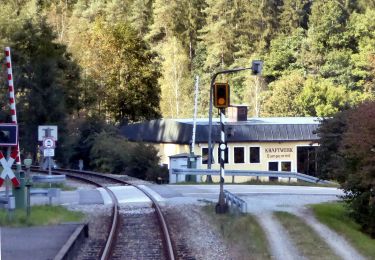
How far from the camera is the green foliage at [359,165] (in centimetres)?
2070

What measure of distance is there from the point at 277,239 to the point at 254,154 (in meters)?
43.1

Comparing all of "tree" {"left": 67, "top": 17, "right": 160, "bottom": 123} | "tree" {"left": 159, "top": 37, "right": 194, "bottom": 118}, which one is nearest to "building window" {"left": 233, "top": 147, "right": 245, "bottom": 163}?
"tree" {"left": 67, "top": 17, "right": 160, "bottom": 123}

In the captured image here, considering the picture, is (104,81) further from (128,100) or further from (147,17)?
(147,17)

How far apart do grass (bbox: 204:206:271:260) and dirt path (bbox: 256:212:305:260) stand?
16 cm

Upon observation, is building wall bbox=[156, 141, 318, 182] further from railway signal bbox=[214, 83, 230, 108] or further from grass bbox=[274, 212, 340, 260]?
railway signal bbox=[214, 83, 230, 108]

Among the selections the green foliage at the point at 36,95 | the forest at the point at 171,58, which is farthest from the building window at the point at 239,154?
the green foliage at the point at 36,95

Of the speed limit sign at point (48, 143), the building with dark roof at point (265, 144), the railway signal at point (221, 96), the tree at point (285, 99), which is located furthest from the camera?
the tree at point (285, 99)

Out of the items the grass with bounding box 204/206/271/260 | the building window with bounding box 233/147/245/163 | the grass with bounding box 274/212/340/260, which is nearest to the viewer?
the grass with bounding box 204/206/271/260

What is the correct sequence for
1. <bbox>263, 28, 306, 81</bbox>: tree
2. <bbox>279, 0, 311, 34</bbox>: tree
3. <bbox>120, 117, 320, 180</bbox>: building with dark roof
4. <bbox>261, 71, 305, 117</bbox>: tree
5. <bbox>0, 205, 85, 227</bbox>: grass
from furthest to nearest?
1. <bbox>279, 0, 311, 34</bbox>: tree
2. <bbox>263, 28, 306, 81</bbox>: tree
3. <bbox>261, 71, 305, 117</bbox>: tree
4. <bbox>120, 117, 320, 180</bbox>: building with dark roof
5. <bbox>0, 205, 85, 227</bbox>: grass

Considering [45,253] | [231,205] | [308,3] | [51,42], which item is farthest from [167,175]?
[308,3]

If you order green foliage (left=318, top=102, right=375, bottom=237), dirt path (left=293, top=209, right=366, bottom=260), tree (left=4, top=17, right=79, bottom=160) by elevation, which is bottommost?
dirt path (left=293, top=209, right=366, bottom=260)

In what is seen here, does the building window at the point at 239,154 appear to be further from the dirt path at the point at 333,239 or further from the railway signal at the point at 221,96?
the railway signal at the point at 221,96

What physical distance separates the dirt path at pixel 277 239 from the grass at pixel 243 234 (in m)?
0.16

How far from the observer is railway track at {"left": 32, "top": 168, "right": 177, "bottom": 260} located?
16.6m
